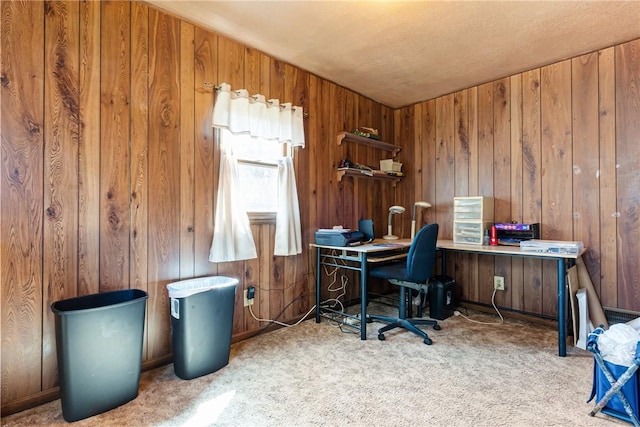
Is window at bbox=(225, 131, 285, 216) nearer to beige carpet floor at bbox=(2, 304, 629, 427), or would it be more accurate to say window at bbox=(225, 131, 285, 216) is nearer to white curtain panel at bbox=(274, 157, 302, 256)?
white curtain panel at bbox=(274, 157, 302, 256)

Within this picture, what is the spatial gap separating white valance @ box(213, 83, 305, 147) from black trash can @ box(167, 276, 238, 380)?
1.14 meters

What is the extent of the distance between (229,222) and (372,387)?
54.9 inches

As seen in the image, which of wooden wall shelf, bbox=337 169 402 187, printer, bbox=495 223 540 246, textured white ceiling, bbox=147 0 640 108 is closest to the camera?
textured white ceiling, bbox=147 0 640 108

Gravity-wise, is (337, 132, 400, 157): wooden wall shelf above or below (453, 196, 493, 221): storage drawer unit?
above

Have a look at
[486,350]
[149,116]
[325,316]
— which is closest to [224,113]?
[149,116]

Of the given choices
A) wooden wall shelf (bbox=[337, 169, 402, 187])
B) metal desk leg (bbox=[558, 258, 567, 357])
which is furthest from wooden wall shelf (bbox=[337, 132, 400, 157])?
metal desk leg (bbox=[558, 258, 567, 357])

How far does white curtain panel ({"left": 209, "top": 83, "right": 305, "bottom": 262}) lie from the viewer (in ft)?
7.20

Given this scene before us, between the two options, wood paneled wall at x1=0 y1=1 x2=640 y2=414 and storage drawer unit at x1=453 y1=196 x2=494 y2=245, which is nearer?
wood paneled wall at x1=0 y1=1 x2=640 y2=414

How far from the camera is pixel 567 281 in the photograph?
2266 mm

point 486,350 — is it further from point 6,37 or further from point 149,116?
point 6,37

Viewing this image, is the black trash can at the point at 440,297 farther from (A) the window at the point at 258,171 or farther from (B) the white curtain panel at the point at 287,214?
(A) the window at the point at 258,171

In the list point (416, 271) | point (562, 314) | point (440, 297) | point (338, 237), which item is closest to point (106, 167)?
point (338, 237)

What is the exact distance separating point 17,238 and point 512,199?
3609 mm

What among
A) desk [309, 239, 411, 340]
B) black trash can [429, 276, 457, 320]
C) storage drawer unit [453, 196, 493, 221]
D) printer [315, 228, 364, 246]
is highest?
storage drawer unit [453, 196, 493, 221]
